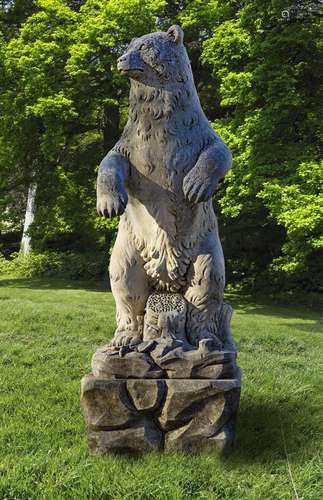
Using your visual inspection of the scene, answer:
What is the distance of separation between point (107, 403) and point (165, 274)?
0.98 metres

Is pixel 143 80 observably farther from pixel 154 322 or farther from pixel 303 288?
pixel 303 288

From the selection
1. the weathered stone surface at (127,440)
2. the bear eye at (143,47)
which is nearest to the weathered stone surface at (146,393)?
the weathered stone surface at (127,440)

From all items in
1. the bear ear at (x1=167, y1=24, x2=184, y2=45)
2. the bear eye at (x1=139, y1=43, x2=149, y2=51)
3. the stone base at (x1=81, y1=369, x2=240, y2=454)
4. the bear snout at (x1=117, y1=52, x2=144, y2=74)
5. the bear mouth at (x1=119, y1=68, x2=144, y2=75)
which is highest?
the bear ear at (x1=167, y1=24, x2=184, y2=45)

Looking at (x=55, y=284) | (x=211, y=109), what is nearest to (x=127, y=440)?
(x=55, y=284)

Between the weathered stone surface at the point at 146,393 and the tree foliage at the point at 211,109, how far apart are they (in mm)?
7589

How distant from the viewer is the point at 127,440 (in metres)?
3.55

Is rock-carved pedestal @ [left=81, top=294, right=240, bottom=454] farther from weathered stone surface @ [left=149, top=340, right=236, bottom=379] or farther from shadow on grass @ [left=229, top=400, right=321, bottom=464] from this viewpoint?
shadow on grass @ [left=229, top=400, right=321, bottom=464]

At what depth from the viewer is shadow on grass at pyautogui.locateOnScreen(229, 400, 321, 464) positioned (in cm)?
372

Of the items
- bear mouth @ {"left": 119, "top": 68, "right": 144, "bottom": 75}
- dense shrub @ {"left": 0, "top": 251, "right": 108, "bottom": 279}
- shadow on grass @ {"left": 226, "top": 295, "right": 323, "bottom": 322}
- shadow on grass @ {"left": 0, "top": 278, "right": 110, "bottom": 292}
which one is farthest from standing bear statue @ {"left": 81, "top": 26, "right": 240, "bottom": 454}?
dense shrub @ {"left": 0, "top": 251, "right": 108, "bottom": 279}

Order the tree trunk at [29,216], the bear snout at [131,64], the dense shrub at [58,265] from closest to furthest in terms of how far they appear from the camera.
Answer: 1. the bear snout at [131,64]
2. the tree trunk at [29,216]
3. the dense shrub at [58,265]

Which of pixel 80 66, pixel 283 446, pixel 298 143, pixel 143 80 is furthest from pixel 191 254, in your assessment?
pixel 80 66

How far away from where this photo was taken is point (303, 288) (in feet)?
51.1

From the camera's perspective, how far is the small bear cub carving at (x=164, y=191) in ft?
11.5

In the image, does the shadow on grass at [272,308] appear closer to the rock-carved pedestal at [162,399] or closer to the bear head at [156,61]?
the rock-carved pedestal at [162,399]
